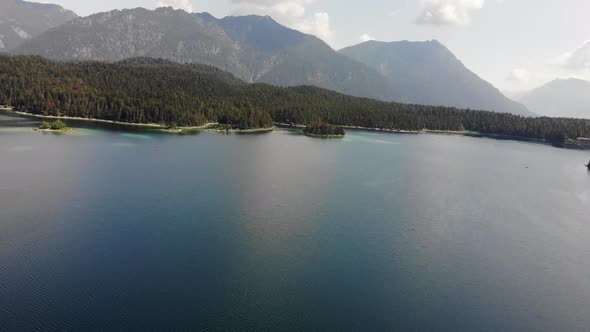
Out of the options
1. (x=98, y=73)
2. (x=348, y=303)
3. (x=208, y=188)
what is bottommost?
(x=348, y=303)

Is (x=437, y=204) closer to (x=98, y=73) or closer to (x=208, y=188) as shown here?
(x=208, y=188)

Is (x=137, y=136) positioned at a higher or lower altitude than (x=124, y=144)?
higher

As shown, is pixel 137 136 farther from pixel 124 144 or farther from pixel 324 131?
pixel 324 131

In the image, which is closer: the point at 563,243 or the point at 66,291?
the point at 66,291

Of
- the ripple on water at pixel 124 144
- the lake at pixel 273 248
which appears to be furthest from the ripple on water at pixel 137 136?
the lake at pixel 273 248

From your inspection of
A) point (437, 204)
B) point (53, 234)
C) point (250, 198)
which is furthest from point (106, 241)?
point (437, 204)

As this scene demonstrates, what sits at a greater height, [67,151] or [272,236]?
[67,151]

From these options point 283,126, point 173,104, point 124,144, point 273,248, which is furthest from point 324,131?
point 273,248

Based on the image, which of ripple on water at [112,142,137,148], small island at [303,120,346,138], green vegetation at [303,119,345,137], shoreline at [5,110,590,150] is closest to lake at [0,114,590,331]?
ripple on water at [112,142,137,148]

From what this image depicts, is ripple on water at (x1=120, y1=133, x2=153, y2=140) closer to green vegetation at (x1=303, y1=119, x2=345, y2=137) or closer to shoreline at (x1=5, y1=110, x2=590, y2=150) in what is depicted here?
shoreline at (x1=5, y1=110, x2=590, y2=150)
